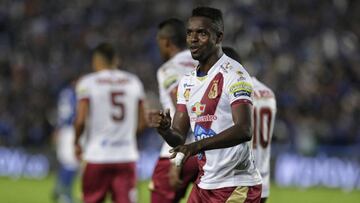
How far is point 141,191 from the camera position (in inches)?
618

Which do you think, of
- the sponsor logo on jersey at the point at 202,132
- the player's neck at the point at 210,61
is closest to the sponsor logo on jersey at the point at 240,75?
the player's neck at the point at 210,61

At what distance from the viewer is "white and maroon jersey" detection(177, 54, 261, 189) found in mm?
5672

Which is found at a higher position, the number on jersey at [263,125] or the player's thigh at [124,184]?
the number on jersey at [263,125]

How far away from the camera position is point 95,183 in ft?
31.2

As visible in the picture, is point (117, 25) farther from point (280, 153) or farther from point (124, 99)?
point (124, 99)

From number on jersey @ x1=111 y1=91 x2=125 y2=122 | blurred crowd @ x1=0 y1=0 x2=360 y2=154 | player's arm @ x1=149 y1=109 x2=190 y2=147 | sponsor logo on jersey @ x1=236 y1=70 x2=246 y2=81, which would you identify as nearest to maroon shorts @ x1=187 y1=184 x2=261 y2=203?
player's arm @ x1=149 y1=109 x2=190 y2=147

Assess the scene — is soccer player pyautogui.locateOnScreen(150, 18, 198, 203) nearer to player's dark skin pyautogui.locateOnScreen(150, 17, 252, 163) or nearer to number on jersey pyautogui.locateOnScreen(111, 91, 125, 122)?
number on jersey pyautogui.locateOnScreen(111, 91, 125, 122)

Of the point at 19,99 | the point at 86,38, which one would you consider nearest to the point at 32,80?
the point at 19,99

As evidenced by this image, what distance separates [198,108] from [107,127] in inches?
159

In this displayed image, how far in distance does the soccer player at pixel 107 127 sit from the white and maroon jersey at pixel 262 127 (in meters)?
2.60

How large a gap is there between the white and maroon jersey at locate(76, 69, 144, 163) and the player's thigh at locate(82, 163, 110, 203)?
0.10m

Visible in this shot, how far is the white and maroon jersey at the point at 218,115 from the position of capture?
18.6 ft

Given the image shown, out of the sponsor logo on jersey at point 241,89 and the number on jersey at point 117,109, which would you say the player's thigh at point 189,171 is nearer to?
the number on jersey at point 117,109

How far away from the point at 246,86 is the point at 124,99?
4.36 meters
